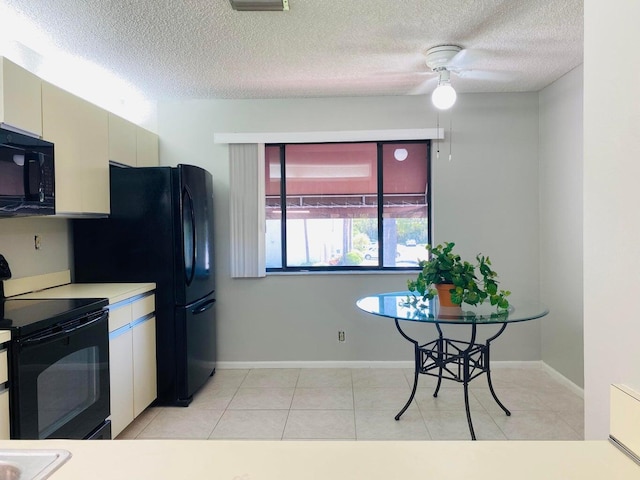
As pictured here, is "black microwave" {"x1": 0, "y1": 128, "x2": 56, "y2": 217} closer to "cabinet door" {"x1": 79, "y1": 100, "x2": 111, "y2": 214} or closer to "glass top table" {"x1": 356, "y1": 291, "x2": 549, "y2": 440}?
"cabinet door" {"x1": 79, "y1": 100, "x2": 111, "y2": 214}

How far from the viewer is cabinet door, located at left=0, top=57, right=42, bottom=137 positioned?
1.96 meters

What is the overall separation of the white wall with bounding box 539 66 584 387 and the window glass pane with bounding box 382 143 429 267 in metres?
1.03

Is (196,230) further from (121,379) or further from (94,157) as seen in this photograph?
(121,379)

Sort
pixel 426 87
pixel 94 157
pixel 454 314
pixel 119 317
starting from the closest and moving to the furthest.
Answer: pixel 454 314
pixel 119 317
pixel 94 157
pixel 426 87

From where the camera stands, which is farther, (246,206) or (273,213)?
(273,213)

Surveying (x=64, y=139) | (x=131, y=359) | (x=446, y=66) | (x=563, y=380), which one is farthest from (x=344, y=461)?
(x=563, y=380)

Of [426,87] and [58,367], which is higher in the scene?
[426,87]

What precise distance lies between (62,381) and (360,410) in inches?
74.3

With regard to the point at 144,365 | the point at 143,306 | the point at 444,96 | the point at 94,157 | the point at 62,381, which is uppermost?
the point at 444,96

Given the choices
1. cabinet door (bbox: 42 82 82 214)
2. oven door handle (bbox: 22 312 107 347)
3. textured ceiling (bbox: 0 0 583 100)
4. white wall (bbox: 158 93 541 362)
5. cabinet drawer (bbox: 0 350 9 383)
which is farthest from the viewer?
white wall (bbox: 158 93 541 362)

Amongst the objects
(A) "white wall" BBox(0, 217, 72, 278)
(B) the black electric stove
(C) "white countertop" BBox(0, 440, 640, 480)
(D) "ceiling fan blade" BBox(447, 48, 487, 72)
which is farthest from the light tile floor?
(D) "ceiling fan blade" BBox(447, 48, 487, 72)

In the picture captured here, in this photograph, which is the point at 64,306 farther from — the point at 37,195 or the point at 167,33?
the point at 167,33

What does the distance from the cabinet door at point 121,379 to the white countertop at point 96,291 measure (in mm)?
234

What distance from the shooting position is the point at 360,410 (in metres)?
2.91
